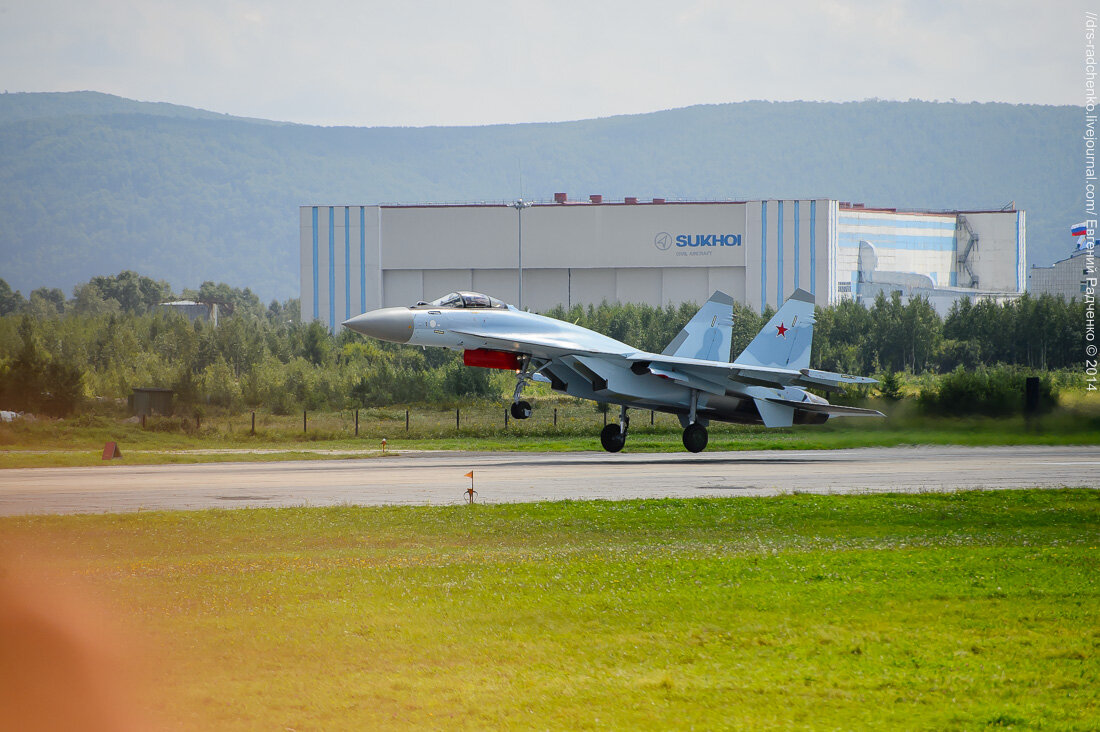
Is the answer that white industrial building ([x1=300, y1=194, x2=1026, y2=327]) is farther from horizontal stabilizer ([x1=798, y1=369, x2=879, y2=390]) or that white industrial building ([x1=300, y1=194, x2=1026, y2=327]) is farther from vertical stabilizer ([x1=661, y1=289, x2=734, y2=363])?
horizontal stabilizer ([x1=798, y1=369, x2=879, y2=390])

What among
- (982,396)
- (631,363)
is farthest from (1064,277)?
(631,363)

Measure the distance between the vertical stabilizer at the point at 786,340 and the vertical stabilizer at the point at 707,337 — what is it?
32.3 inches

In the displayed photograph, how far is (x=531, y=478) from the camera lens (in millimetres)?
24609

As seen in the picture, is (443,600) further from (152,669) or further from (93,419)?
(93,419)

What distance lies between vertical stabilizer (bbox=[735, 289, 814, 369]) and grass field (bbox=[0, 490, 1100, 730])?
1697 centimetres

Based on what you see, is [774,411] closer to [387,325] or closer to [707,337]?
[707,337]

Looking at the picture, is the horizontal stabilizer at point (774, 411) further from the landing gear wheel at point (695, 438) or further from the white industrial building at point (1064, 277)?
the white industrial building at point (1064, 277)

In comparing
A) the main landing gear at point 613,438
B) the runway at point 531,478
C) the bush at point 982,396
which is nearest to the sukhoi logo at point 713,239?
the bush at point 982,396

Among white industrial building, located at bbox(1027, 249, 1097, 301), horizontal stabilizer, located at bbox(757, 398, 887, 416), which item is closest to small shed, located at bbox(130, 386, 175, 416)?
horizontal stabilizer, located at bbox(757, 398, 887, 416)

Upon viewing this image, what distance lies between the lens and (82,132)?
101938mm

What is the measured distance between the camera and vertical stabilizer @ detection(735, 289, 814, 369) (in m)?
33.6

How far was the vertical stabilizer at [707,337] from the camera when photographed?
33469 mm

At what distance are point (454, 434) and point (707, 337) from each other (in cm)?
1449

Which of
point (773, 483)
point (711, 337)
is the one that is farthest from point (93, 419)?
point (773, 483)
